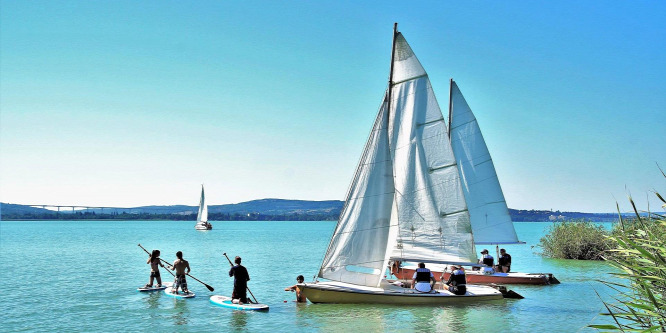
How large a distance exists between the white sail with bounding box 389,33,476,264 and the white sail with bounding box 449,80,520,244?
6952 mm

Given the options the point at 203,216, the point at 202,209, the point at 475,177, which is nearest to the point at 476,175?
the point at 475,177

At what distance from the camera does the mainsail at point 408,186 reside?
21.8 m

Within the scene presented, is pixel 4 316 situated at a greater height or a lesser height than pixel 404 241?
lesser

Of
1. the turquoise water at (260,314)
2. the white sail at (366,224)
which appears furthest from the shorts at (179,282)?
the white sail at (366,224)

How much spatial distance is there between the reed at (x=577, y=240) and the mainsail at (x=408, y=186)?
82.6 ft

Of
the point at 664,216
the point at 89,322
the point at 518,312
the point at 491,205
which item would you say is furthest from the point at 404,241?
the point at 664,216

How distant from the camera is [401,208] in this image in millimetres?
23266

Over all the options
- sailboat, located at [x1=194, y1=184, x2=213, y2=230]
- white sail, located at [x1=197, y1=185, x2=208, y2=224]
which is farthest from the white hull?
sailboat, located at [x1=194, y1=184, x2=213, y2=230]

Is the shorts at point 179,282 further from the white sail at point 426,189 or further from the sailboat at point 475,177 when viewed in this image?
the sailboat at point 475,177

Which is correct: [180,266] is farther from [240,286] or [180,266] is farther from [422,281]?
[422,281]

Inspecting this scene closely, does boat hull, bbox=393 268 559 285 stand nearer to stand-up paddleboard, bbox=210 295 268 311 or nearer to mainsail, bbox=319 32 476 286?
mainsail, bbox=319 32 476 286

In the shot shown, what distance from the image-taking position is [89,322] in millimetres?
20953

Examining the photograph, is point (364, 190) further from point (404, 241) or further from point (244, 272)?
point (244, 272)

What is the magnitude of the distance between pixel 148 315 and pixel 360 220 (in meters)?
8.99
